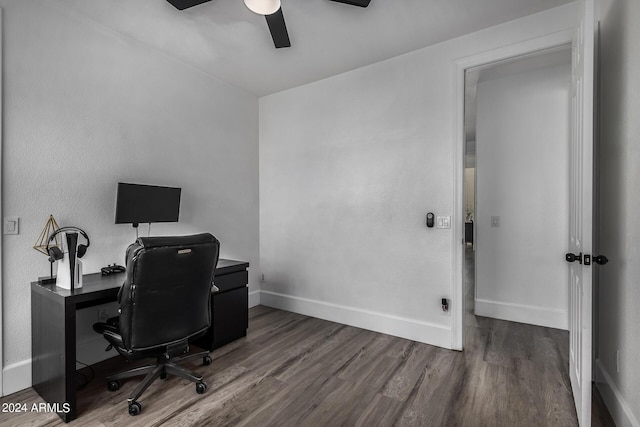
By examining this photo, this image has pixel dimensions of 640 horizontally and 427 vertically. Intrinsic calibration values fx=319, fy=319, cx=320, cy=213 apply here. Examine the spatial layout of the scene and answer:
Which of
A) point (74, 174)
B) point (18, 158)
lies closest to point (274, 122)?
point (74, 174)

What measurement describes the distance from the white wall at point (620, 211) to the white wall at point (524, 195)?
1.20 meters

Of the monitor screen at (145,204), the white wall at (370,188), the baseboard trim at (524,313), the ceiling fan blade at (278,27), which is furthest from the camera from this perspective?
the baseboard trim at (524,313)

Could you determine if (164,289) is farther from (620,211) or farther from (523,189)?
(523,189)

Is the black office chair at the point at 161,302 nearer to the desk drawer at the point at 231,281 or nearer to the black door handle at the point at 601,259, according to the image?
the desk drawer at the point at 231,281

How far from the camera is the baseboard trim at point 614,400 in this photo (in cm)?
164

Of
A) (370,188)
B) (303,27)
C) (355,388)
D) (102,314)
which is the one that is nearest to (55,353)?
(102,314)

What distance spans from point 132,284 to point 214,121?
2307 mm

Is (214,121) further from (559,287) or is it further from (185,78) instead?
(559,287)

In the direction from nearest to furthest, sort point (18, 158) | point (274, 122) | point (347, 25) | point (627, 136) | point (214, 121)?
point (627, 136), point (18, 158), point (347, 25), point (214, 121), point (274, 122)

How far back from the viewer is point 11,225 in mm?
2168

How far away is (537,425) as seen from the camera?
181 centimetres

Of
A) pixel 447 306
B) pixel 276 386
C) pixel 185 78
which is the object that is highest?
pixel 185 78

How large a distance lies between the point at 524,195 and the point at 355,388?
274 cm

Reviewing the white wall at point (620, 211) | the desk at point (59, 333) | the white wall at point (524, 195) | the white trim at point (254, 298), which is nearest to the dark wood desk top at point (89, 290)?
the desk at point (59, 333)
